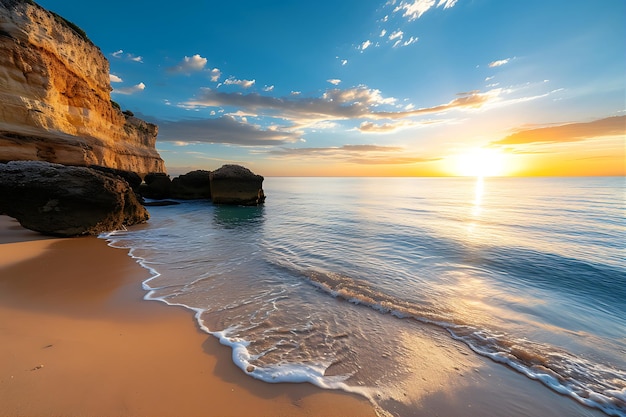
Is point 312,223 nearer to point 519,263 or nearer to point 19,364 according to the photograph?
point 519,263

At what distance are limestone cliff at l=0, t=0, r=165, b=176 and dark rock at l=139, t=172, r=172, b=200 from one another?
469 cm

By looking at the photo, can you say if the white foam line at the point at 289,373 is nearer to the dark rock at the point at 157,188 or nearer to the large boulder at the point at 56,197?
the large boulder at the point at 56,197

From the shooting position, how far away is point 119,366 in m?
2.99

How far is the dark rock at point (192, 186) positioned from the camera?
26.1m

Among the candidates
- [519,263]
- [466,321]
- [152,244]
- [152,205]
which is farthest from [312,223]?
[152,205]

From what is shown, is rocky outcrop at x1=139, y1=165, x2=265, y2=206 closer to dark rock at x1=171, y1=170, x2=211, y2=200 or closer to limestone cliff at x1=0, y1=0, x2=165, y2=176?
dark rock at x1=171, y1=170, x2=211, y2=200

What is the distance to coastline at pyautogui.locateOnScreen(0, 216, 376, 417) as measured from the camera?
2.49m

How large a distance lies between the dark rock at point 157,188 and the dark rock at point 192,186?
60cm

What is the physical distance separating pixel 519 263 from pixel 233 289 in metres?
8.94

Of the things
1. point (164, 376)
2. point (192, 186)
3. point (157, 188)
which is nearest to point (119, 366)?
point (164, 376)

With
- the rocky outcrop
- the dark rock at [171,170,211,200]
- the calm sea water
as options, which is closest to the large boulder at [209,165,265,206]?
the rocky outcrop

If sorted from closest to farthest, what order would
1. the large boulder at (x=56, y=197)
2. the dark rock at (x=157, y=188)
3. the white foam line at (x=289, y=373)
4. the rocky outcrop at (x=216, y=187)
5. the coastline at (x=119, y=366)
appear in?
the coastline at (x=119, y=366)
the white foam line at (x=289, y=373)
the large boulder at (x=56, y=197)
the rocky outcrop at (x=216, y=187)
the dark rock at (x=157, y=188)

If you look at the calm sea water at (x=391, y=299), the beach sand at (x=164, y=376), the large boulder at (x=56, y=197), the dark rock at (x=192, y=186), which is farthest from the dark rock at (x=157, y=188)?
the beach sand at (x=164, y=376)

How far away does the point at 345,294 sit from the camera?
5.65 metres
